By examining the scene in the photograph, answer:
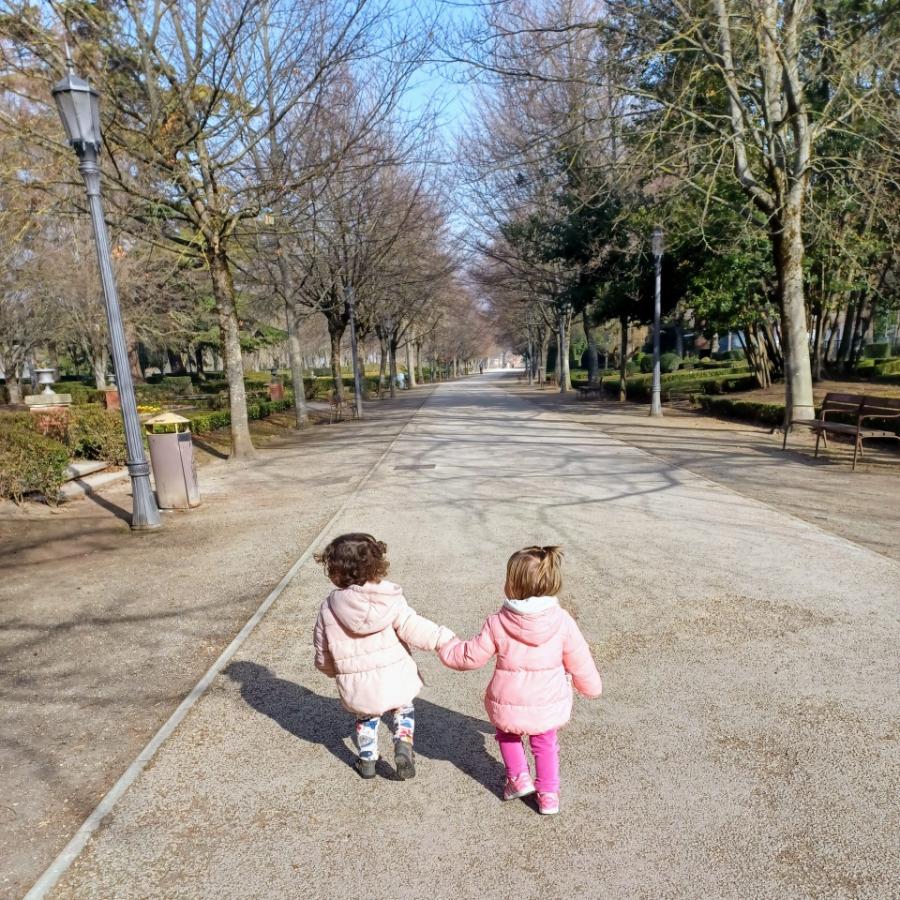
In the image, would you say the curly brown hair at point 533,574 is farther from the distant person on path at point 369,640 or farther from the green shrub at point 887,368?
the green shrub at point 887,368

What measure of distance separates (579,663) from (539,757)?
15.9 inches

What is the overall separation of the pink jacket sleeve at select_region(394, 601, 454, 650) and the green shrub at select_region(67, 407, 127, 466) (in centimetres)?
996

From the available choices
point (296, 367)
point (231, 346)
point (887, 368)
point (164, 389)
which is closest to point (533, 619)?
point (231, 346)

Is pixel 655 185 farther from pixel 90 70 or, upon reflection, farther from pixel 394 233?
pixel 90 70

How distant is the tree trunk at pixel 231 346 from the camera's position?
11.9m

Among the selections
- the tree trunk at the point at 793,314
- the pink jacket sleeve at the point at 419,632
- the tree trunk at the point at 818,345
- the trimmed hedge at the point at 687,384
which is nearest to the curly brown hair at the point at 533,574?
the pink jacket sleeve at the point at 419,632

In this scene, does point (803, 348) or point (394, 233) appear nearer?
point (803, 348)

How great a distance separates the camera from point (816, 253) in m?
17.9

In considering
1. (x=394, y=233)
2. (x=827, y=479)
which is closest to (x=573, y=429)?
(x=827, y=479)

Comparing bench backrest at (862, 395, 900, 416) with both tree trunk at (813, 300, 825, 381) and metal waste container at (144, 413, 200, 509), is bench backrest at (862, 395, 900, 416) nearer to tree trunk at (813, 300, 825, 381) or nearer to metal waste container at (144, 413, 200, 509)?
metal waste container at (144, 413, 200, 509)

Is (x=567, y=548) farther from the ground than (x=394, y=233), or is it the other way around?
(x=394, y=233)

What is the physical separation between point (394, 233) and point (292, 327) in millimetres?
5620

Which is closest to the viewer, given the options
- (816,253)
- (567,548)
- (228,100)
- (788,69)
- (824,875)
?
(824,875)

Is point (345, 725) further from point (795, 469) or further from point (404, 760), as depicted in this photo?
point (795, 469)
